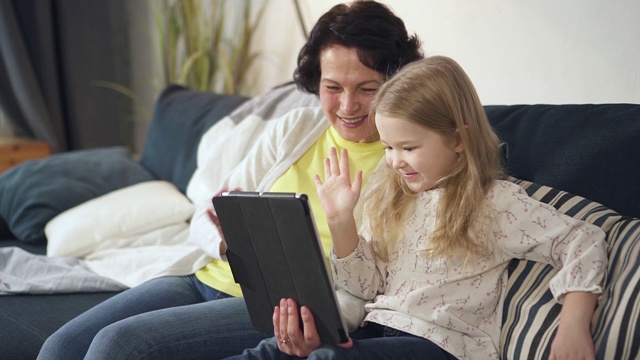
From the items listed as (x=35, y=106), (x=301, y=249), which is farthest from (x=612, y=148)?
(x=35, y=106)

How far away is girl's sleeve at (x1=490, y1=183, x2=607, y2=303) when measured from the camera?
124 centimetres

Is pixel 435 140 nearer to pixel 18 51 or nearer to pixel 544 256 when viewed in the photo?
pixel 544 256

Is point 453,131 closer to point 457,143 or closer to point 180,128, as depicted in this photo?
point 457,143

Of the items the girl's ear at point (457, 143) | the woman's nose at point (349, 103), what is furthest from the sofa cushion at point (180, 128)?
the girl's ear at point (457, 143)

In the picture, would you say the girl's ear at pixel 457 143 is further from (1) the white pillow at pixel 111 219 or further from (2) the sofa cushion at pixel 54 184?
(2) the sofa cushion at pixel 54 184

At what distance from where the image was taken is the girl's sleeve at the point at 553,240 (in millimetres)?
1242

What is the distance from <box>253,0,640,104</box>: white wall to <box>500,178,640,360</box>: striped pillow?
17.5 inches

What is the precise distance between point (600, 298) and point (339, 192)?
48cm

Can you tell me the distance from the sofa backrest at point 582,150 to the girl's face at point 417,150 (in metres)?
0.19

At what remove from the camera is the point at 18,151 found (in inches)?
152

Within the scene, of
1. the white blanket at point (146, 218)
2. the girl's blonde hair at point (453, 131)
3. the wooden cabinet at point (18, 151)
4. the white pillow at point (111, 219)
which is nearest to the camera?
the girl's blonde hair at point (453, 131)

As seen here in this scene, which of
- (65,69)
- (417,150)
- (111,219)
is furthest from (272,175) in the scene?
(65,69)

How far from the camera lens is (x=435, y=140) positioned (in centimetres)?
140

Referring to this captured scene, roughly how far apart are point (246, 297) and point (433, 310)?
0.33 m
